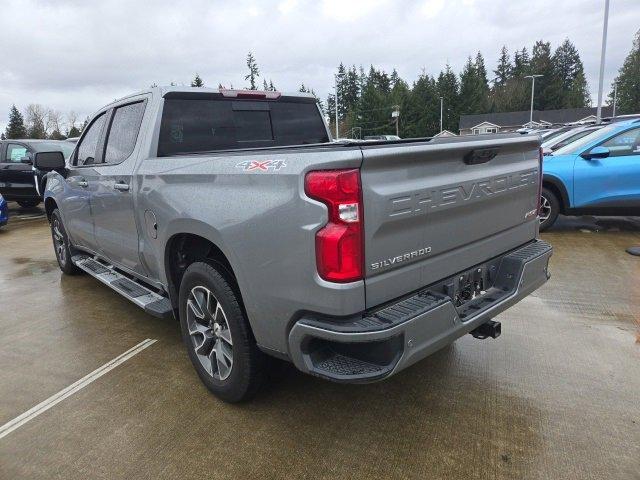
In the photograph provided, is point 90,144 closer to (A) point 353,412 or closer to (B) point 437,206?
(A) point 353,412

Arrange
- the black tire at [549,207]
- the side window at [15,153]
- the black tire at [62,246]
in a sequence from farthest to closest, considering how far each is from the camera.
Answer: the side window at [15,153] → the black tire at [549,207] → the black tire at [62,246]

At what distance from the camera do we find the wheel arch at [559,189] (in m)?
7.22

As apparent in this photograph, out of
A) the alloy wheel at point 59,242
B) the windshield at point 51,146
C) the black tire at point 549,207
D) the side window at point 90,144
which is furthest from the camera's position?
the windshield at point 51,146

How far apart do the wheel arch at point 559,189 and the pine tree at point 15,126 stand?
268 ft

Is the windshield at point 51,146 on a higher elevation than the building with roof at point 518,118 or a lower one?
higher

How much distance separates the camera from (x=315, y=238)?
7.12 ft

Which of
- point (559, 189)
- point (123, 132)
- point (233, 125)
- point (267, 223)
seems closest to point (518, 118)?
point (559, 189)

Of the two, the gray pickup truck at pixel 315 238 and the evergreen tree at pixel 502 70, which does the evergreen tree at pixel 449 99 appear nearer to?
the evergreen tree at pixel 502 70

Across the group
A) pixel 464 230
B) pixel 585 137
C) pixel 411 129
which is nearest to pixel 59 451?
pixel 464 230

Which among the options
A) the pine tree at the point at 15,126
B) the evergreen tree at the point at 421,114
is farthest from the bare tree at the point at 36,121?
the evergreen tree at the point at 421,114

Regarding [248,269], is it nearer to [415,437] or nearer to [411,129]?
[415,437]

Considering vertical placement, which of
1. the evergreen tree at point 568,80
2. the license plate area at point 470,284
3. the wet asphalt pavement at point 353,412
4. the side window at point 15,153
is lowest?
the wet asphalt pavement at point 353,412

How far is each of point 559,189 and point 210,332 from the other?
20.2 feet

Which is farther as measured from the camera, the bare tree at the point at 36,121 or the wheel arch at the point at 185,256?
the bare tree at the point at 36,121
